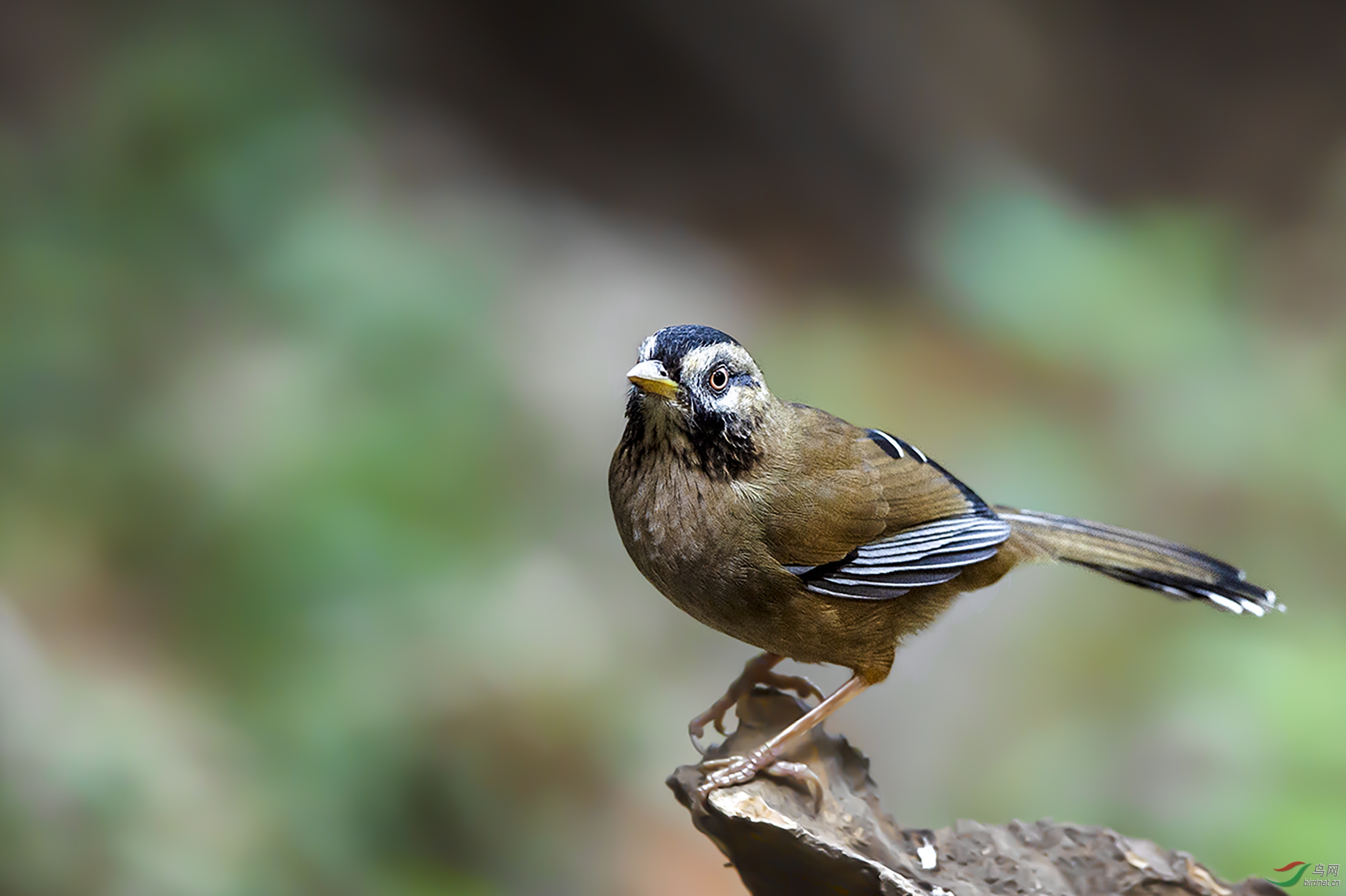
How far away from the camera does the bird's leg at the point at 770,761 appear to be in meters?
2.63

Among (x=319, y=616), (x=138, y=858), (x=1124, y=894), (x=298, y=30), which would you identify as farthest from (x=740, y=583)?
(x=298, y=30)

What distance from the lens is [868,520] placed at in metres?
2.75

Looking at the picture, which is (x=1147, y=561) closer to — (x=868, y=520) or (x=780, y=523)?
(x=868, y=520)

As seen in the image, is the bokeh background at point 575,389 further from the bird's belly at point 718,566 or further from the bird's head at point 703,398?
the bird's head at point 703,398

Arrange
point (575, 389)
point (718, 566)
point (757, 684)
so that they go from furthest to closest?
point (575, 389) < point (757, 684) < point (718, 566)

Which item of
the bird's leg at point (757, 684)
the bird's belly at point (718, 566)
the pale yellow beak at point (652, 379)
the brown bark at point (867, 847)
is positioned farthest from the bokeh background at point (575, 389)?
the pale yellow beak at point (652, 379)

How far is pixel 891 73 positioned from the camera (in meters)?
5.07

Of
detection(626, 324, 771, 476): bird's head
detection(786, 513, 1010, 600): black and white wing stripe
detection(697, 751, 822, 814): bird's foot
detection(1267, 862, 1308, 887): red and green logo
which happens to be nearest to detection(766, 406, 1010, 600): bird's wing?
detection(786, 513, 1010, 600): black and white wing stripe

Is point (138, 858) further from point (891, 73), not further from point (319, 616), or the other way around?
point (891, 73)

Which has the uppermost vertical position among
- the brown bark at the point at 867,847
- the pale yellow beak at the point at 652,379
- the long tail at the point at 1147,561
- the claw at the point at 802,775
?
the pale yellow beak at the point at 652,379

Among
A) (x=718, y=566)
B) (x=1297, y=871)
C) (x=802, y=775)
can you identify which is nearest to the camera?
(x=718, y=566)

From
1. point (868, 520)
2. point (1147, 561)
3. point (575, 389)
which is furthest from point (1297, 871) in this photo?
point (575, 389)

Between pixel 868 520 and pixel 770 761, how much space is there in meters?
0.66

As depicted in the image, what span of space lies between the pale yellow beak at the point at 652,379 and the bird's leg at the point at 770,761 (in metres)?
0.90
